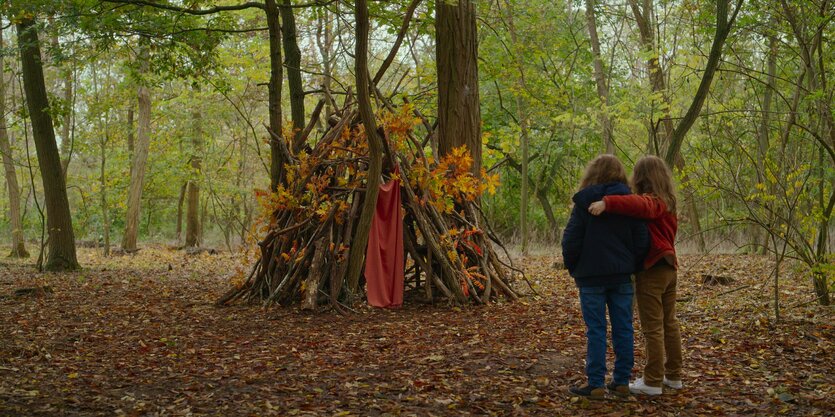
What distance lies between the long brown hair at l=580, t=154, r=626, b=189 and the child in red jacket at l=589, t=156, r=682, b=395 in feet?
0.49

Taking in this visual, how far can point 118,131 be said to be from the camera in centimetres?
2025

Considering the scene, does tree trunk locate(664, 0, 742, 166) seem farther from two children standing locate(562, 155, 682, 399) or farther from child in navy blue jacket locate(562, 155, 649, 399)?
child in navy blue jacket locate(562, 155, 649, 399)

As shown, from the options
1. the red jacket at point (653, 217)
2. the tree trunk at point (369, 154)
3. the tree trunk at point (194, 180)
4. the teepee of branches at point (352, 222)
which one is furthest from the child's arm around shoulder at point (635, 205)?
the tree trunk at point (194, 180)

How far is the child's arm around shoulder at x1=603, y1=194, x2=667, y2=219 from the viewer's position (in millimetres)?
3650

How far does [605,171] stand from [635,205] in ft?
0.87

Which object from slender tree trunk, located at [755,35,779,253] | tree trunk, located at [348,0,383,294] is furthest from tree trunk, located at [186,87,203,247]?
slender tree trunk, located at [755,35,779,253]

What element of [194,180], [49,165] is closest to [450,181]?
[49,165]

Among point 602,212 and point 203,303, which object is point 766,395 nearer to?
point 602,212

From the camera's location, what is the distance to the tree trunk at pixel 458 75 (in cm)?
789

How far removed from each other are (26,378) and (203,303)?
10.9 ft

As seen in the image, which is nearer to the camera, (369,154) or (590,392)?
Answer: (590,392)

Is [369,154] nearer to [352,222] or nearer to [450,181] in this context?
[352,222]

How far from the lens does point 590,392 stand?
12.4 feet

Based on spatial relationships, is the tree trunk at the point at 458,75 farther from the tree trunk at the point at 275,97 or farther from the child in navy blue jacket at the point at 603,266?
the child in navy blue jacket at the point at 603,266
